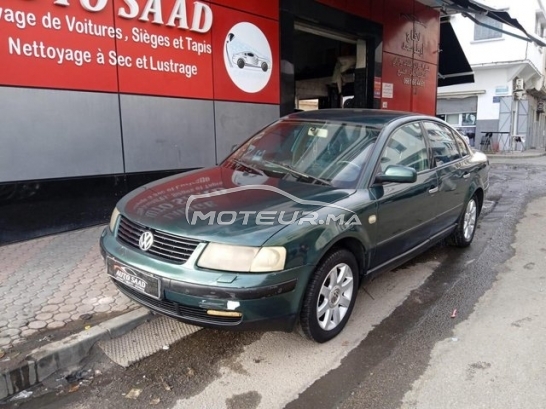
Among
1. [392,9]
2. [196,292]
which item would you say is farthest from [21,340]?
[392,9]

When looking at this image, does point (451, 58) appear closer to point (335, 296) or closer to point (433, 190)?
point (433, 190)

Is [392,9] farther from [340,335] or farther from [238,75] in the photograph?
[340,335]

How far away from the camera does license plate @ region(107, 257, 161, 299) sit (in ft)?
9.04

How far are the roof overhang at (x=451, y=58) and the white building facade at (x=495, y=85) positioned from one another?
8.68 m

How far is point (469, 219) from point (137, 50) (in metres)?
4.93

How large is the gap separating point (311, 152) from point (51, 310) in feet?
8.14

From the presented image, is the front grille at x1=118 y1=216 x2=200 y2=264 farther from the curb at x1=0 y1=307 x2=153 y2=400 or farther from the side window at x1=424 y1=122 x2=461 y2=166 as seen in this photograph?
the side window at x1=424 y1=122 x2=461 y2=166

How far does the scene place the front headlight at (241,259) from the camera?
103 inches

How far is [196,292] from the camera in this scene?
2.61 meters

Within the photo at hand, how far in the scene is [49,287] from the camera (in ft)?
12.8

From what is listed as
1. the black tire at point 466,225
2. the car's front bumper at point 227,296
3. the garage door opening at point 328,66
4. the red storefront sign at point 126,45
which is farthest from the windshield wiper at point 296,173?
the garage door opening at point 328,66

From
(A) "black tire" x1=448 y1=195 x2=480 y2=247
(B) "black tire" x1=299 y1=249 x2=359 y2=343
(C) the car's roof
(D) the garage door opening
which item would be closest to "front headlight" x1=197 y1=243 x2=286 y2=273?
(B) "black tire" x1=299 y1=249 x2=359 y2=343

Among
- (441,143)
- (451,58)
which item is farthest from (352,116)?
(451,58)

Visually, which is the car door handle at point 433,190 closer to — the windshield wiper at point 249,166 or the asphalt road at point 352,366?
the asphalt road at point 352,366
